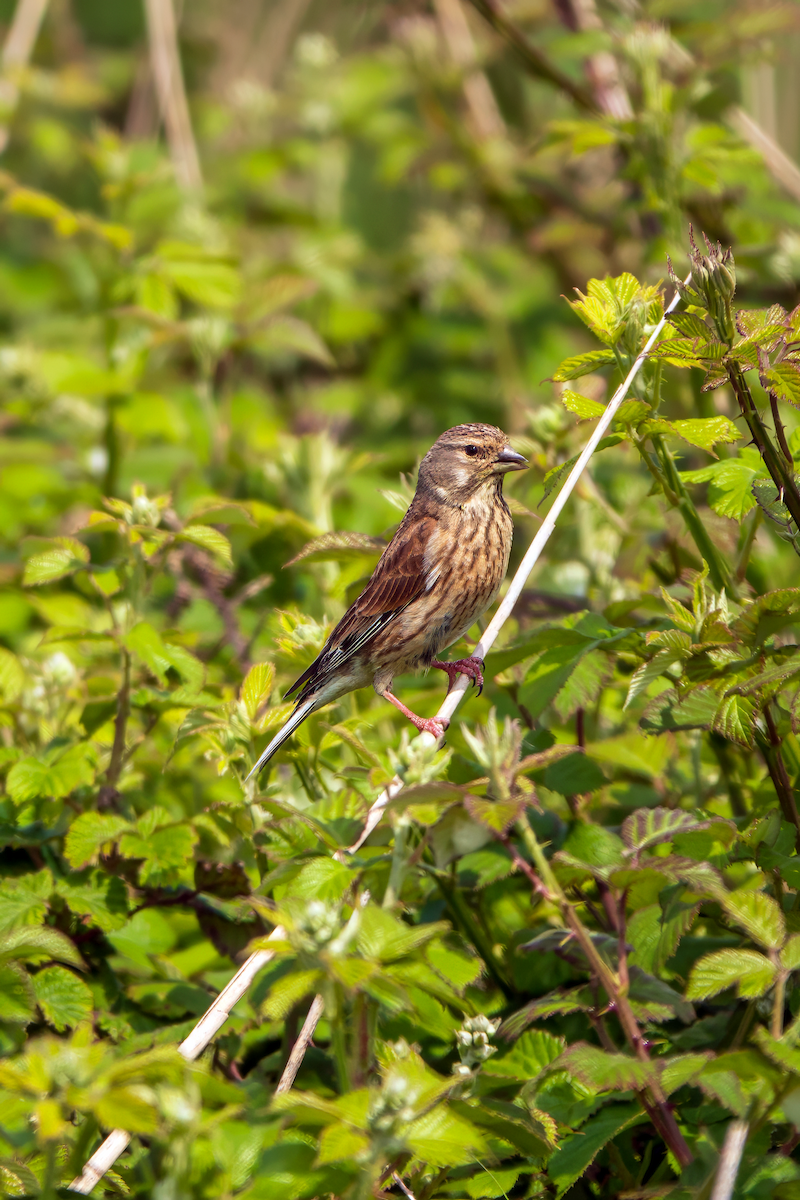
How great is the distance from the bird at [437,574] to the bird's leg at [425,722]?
30mm

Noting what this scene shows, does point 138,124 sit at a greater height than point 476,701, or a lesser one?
greater

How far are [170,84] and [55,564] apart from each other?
13.9ft

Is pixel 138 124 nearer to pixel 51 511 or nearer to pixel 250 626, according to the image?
pixel 51 511

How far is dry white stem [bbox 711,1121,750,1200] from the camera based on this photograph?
160 cm

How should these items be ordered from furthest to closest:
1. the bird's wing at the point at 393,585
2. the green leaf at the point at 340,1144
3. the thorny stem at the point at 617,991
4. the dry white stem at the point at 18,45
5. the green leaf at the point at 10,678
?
the dry white stem at the point at 18,45
the bird's wing at the point at 393,585
the green leaf at the point at 10,678
the thorny stem at the point at 617,991
the green leaf at the point at 340,1144

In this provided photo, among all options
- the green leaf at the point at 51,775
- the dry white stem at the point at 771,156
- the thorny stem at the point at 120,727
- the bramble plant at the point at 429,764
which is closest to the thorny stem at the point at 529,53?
the bramble plant at the point at 429,764

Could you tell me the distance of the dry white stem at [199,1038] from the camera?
1.90 metres

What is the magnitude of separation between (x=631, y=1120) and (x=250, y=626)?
2.27 meters

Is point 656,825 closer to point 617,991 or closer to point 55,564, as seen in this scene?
point 617,991

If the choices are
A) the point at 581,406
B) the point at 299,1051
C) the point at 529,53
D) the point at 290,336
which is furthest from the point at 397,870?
the point at 529,53

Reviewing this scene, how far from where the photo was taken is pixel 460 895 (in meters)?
2.63

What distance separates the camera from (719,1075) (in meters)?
1.61

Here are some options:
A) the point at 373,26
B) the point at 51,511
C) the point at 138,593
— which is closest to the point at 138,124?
the point at 373,26

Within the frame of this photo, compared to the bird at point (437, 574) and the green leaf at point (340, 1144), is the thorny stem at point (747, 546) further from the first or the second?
the green leaf at point (340, 1144)
